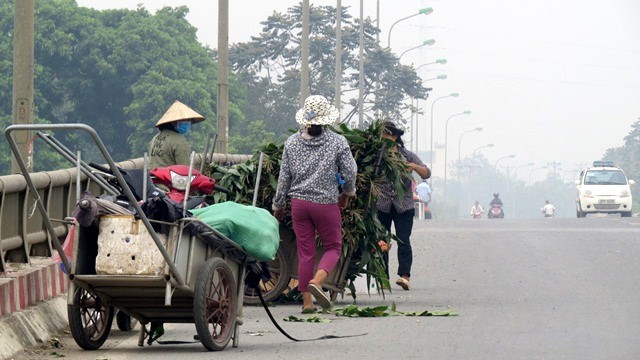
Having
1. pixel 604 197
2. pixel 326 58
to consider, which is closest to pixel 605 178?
pixel 604 197

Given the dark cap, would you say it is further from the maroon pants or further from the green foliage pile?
the maroon pants

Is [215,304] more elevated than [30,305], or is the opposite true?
[215,304]

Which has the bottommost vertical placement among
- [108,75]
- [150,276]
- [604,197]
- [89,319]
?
[89,319]

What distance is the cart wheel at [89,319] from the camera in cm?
967

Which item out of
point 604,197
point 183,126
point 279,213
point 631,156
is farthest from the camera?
point 631,156

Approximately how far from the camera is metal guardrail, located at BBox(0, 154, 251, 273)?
467 inches

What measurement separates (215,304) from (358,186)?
12.8 feet

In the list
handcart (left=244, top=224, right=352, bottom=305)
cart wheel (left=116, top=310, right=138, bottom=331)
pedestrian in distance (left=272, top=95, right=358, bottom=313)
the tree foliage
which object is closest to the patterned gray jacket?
pedestrian in distance (left=272, top=95, right=358, bottom=313)

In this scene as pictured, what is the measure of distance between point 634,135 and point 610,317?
5481 inches

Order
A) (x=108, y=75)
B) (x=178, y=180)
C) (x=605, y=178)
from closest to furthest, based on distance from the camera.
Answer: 1. (x=178, y=180)
2. (x=605, y=178)
3. (x=108, y=75)

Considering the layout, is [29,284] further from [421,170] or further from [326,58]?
[326,58]

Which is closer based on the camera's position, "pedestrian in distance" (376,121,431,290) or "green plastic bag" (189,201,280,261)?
"green plastic bag" (189,201,280,261)

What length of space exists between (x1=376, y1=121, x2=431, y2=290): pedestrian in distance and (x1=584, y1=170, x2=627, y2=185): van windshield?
118 ft

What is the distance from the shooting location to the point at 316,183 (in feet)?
40.7
